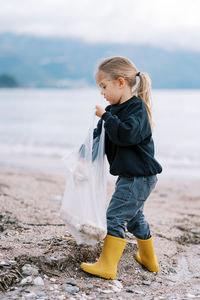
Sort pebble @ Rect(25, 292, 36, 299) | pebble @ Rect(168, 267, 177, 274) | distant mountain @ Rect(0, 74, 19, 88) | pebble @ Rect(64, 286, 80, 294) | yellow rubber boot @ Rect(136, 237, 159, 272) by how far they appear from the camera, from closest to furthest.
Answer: pebble @ Rect(25, 292, 36, 299), pebble @ Rect(64, 286, 80, 294), yellow rubber boot @ Rect(136, 237, 159, 272), pebble @ Rect(168, 267, 177, 274), distant mountain @ Rect(0, 74, 19, 88)

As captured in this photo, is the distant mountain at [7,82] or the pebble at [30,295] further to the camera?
the distant mountain at [7,82]

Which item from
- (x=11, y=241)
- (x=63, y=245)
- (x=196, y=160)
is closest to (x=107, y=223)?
(x=63, y=245)

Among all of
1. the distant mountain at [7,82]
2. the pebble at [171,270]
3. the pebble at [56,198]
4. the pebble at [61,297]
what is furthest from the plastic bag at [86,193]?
the distant mountain at [7,82]

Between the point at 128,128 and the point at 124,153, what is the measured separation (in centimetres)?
24

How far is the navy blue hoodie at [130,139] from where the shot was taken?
290cm

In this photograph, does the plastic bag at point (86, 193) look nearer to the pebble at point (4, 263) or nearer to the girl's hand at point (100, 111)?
the girl's hand at point (100, 111)

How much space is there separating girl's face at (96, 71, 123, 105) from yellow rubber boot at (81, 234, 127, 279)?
1.09 m

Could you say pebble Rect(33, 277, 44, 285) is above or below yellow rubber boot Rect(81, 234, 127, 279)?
below

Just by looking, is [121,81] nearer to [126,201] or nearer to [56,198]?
[126,201]

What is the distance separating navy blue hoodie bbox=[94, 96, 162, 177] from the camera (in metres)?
2.90

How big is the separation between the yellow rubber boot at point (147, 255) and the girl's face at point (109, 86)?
125 cm

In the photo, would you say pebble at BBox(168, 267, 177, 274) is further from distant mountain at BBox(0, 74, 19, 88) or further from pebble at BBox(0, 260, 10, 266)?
distant mountain at BBox(0, 74, 19, 88)

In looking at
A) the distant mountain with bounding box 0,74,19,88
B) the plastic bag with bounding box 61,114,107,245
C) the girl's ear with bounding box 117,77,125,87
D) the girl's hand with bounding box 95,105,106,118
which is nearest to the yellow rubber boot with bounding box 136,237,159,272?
the plastic bag with bounding box 61,114,107,245

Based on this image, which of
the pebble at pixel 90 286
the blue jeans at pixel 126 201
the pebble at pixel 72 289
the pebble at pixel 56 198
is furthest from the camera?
the pebble at pixel 56 198
